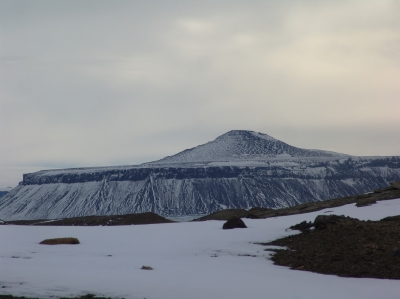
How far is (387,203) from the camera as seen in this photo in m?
41.4

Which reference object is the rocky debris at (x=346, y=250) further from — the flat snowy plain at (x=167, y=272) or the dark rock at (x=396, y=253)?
the flat snowy plain at (x=167, y=272)

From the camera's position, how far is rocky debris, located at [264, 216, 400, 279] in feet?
70.2

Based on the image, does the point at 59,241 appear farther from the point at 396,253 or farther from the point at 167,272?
the point at 396,253

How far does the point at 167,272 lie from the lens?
20469 millimetres

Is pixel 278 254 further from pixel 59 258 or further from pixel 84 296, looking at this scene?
pixel 84 296

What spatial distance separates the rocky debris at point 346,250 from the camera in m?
21.4

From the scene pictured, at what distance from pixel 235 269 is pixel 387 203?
23.2m

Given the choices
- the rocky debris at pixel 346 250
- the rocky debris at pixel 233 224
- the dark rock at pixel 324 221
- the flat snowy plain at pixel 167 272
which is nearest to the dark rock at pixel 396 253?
the rocky debris at pixel 346 250

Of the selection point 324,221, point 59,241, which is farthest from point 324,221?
point 59,241

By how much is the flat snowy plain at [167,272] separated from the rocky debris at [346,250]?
1021 mm

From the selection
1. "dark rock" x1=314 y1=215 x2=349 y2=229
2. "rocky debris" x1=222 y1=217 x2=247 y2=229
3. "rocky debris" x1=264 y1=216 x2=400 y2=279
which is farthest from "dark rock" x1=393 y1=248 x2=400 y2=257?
"rocky debris" x1=222 y1=217 x2=247 y2=229

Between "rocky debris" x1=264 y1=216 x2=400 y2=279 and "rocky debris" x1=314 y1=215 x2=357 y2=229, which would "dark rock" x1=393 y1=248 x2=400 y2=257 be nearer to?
"rocky debris" x1=264 y1=216 x2=400 y2=279

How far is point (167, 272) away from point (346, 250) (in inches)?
333

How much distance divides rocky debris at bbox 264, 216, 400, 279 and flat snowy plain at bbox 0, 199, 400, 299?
102 centimetres
